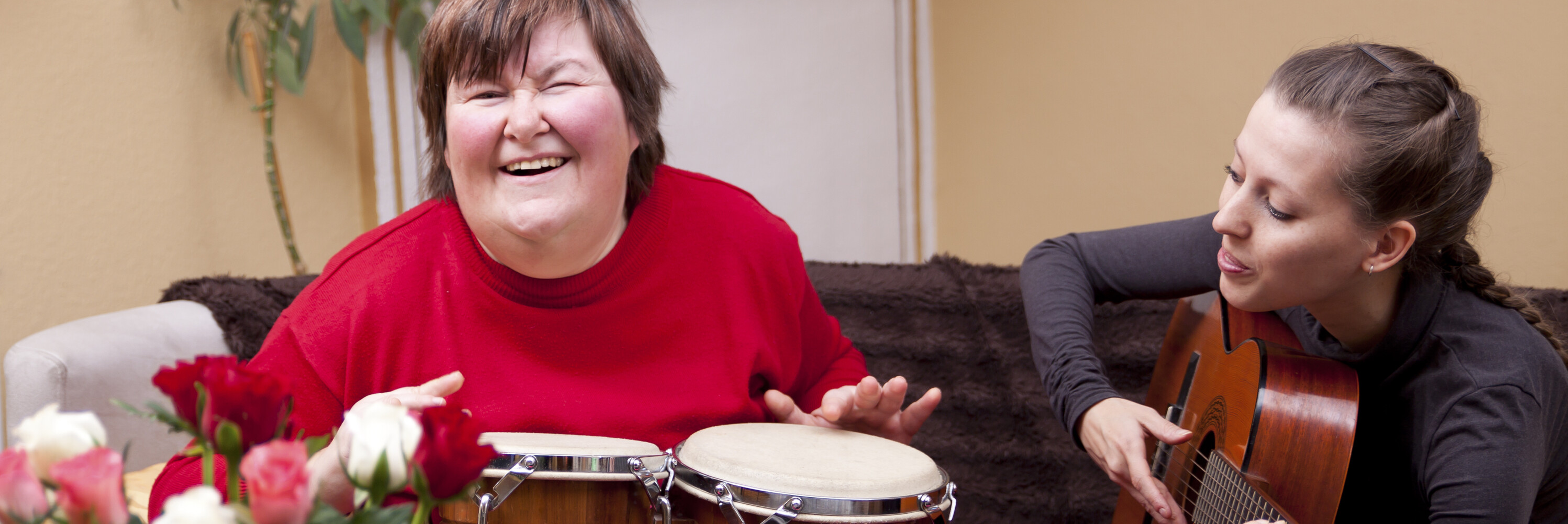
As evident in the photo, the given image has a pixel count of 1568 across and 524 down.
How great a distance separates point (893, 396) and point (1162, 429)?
334mm

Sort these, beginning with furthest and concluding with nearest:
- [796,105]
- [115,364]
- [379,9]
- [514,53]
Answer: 1. [796,105]
2. [379,9]
3. [115,364]
4. [514,53]

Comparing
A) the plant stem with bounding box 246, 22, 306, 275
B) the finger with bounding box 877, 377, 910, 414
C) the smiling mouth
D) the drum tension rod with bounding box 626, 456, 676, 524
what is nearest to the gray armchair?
the plant stem with bounding box 246, 22, 306, 275

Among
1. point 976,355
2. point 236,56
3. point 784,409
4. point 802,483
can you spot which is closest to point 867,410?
point 784,409

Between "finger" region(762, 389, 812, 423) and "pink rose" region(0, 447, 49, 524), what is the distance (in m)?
0.88

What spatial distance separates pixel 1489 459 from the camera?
0.92 meters

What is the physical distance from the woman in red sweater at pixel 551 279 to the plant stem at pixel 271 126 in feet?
4.77

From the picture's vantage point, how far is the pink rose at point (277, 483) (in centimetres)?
44

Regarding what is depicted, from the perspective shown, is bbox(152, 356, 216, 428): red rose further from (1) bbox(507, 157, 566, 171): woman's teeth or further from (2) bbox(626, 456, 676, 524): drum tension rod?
(1) bbox(507, 157, 566, 171): woman's teeth

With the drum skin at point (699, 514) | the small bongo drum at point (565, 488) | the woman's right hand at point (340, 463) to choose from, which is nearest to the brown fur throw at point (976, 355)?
the drum skin at point (699, 514)

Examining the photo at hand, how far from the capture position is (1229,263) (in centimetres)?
109

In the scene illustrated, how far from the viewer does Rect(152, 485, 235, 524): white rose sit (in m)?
0.41

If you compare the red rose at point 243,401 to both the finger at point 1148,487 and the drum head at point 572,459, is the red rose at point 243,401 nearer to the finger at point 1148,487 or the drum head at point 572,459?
the drum head at point 572,459

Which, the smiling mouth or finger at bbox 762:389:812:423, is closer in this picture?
the smiling mouth

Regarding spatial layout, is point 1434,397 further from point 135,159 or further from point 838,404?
point 135,159
